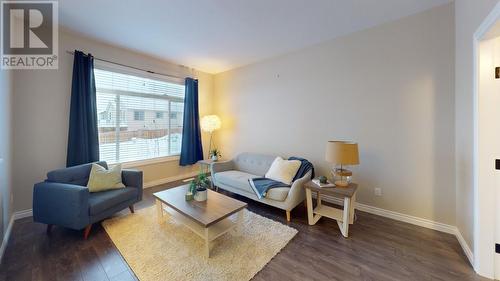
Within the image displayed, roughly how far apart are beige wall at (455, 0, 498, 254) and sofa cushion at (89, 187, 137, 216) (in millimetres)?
3782

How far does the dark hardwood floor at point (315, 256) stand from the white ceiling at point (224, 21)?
8.80 feet

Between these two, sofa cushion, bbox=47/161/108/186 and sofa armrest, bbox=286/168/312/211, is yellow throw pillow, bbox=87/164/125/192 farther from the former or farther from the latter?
sofa armrest, bbox=286/168/312/211

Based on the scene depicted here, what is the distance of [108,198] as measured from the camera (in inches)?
93.1

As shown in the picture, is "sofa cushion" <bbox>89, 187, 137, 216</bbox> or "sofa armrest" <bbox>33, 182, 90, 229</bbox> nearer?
"sofa armrest" <bbox>33, 182, 90, 229</bbox>

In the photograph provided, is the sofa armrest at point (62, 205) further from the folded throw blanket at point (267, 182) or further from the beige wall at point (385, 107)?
the beige wall at point (385, 107)

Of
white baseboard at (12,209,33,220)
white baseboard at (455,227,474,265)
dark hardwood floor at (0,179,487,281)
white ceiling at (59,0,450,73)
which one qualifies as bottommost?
dark hardwood floor at (0,179,487,281)

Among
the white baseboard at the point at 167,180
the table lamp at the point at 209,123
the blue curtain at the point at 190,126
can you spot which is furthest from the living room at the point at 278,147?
the table lamp at the point at 209,123

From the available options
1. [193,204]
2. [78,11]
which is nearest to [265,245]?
[193,204]

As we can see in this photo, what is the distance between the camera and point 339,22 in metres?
2.62

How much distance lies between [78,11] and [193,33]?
138 cm

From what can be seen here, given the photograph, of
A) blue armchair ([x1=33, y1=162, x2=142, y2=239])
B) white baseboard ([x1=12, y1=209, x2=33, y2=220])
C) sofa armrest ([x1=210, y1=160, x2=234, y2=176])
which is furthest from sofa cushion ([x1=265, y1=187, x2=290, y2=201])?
white baseboard ([x1=12, y1=209, x2=33, y2=220])

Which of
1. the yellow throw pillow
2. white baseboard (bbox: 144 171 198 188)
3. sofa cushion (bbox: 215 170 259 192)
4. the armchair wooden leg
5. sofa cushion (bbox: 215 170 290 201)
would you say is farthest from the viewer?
white baseboard (bbox: 144 171 198 188)

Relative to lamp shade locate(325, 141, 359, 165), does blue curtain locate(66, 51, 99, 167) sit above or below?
above

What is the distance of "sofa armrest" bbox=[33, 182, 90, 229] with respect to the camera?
2076 mm
